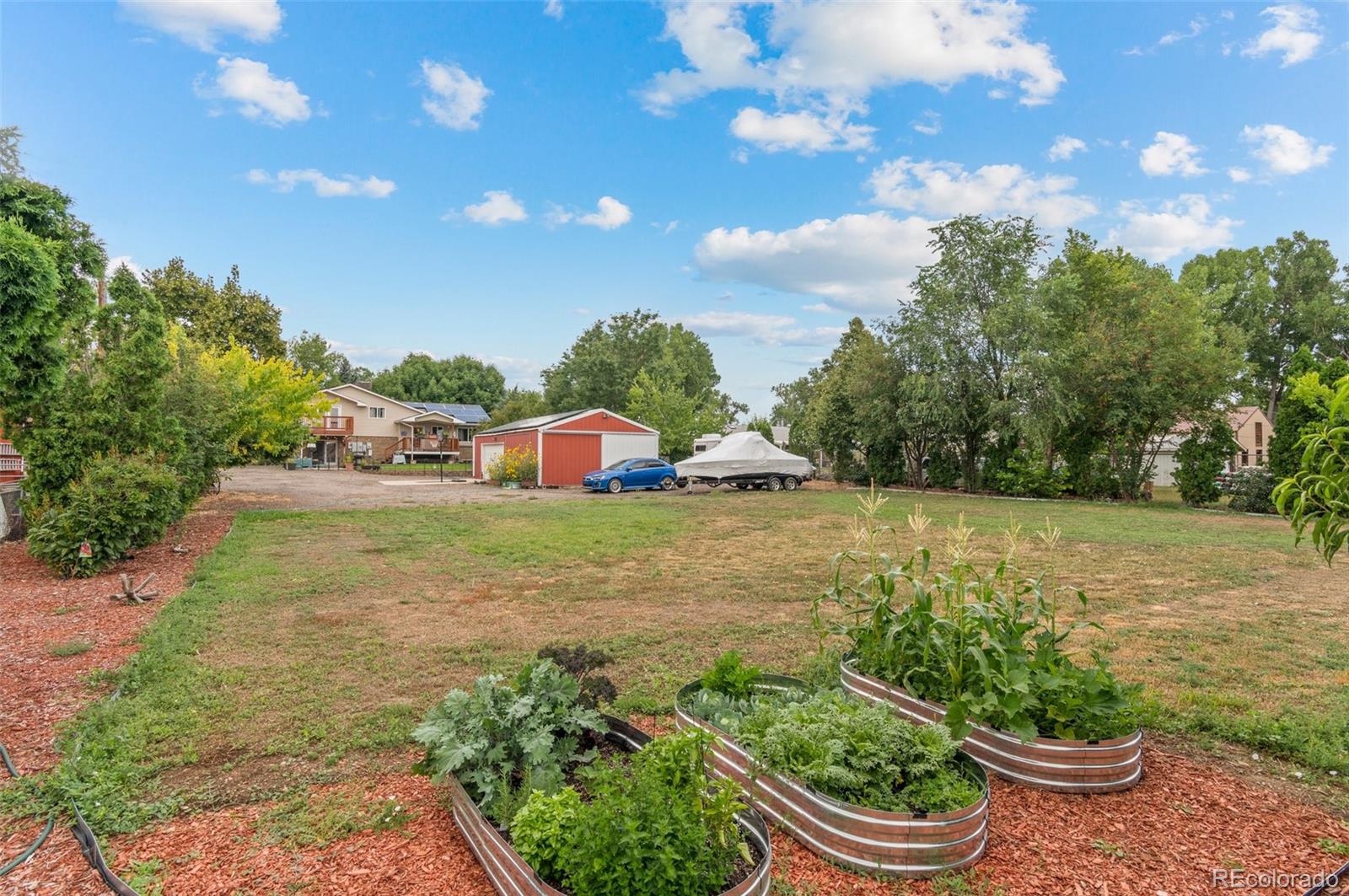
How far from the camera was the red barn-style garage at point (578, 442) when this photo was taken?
78.9ft

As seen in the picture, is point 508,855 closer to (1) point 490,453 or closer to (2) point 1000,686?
(2) point 1000,686

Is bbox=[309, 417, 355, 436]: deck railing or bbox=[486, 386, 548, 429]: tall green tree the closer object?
bbox=[309, 417, 355, 436]: deck railing

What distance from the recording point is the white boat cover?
2167 cm

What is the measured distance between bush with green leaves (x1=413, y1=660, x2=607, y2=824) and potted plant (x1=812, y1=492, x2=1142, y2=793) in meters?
1.48

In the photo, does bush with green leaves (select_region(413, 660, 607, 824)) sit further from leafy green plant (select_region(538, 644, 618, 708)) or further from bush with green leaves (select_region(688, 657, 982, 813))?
bush with green leaves (select_region(688, 657, 982, 813))

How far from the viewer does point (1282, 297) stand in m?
39.8

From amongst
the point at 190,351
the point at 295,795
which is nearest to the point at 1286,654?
the point at 295,795

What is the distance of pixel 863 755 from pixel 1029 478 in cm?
2051

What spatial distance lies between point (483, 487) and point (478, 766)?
70.7 feet

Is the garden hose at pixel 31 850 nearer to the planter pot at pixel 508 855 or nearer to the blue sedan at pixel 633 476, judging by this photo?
the planter pot at pixel 508 855

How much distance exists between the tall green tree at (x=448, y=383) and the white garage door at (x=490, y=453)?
29489 mm

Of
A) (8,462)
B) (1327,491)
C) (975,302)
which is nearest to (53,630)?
(1327,491)

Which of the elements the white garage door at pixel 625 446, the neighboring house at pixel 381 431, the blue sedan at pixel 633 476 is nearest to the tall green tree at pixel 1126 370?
the blue sedan at pixel 633 476

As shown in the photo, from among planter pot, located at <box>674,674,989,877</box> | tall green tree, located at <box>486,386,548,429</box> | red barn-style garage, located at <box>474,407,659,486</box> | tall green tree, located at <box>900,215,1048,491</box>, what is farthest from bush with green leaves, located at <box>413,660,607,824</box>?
tall green tree, located at <box>486,386,548,429</box>
